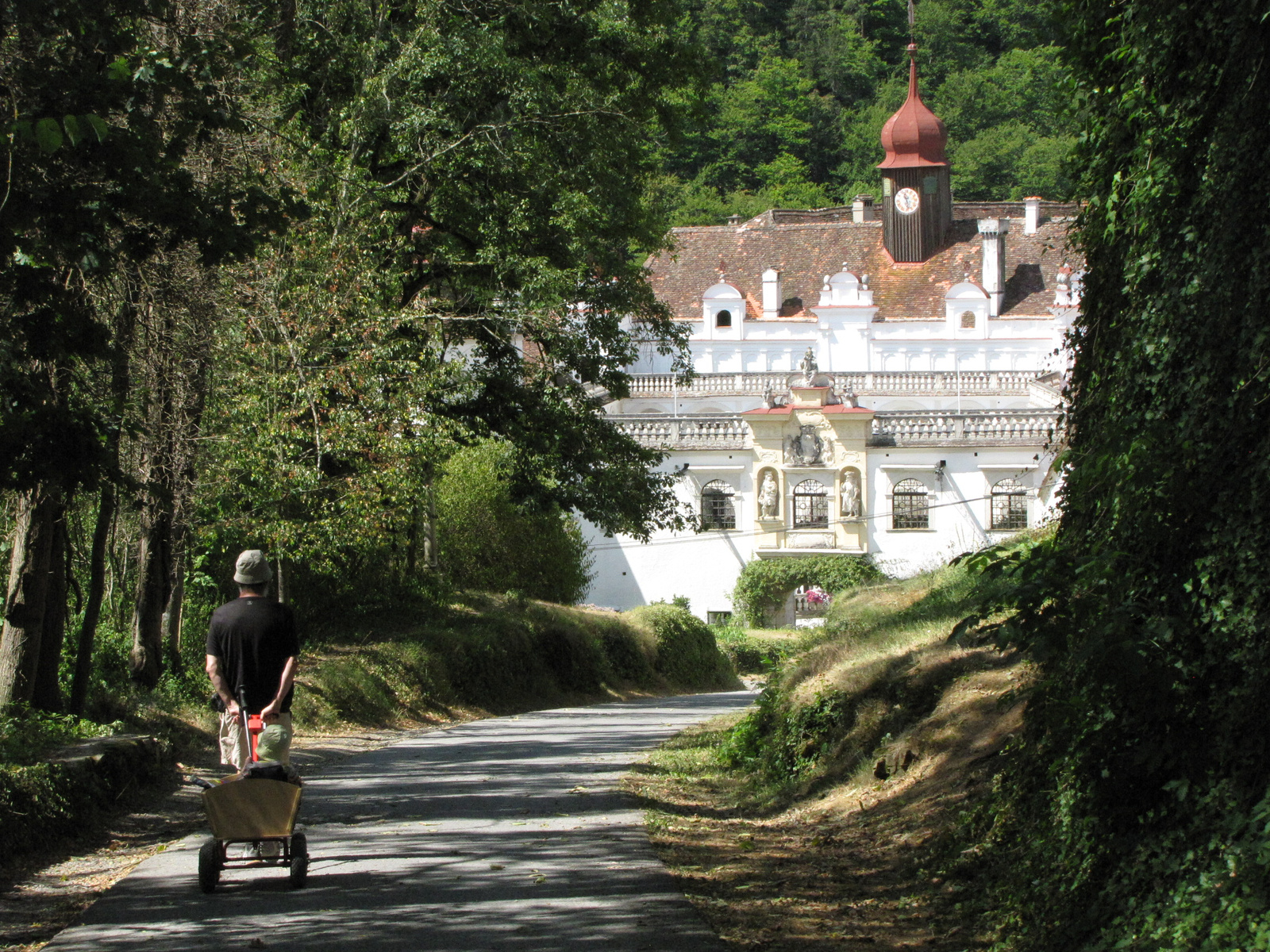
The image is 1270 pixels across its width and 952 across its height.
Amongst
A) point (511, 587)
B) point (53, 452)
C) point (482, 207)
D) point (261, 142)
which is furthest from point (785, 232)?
point (53, 452)

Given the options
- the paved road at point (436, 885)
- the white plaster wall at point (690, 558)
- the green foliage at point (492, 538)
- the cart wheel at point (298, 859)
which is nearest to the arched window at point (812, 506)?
the white plaster wall at point (690, 558)

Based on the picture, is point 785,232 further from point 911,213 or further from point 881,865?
point 881,865

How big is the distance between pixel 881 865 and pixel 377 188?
1341cm

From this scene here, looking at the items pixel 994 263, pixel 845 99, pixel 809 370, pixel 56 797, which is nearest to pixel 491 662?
pixel 56 797

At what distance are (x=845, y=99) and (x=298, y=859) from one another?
94953 millimetres

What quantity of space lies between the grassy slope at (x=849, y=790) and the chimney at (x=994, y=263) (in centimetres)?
5816

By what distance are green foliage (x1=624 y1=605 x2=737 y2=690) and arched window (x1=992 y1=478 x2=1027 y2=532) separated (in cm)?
1379

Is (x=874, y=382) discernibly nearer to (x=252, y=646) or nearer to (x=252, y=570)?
(x=252, y=570)

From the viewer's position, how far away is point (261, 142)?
49.3 ft

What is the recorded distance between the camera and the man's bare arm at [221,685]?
7.88 meters

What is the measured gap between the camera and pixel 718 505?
162ft

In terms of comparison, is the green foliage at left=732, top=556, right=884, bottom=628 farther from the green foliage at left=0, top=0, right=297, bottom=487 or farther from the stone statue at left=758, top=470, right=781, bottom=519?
the green foliage at left=0, top=0, right=297, bottom=487

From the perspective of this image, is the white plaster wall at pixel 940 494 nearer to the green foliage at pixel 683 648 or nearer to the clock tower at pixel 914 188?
the green foliage at pixel 683 648

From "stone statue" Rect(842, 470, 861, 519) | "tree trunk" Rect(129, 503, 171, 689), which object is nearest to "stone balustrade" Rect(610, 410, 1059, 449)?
"stone statue" Rect(842, 470, 861, 519)
